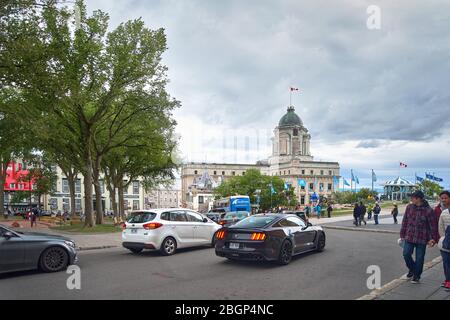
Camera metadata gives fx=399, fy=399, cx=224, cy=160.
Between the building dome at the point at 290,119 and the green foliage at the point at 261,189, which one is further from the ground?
the building dome at the point at 290,119

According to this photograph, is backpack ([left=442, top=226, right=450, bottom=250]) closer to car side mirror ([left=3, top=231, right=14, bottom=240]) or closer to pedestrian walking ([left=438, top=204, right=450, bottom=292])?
pedestrian walking ([left=438, top=204, right=450, bottom=292])

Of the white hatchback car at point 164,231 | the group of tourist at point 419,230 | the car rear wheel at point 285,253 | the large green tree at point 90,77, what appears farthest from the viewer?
the large green tree at point 90,77

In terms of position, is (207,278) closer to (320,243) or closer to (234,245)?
(234,245)

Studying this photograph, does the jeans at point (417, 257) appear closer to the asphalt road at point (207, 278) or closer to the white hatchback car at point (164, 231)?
the asphalt road at point (207, 278)

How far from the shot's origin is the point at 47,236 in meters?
10.2

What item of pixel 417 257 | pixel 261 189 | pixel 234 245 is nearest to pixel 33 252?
pixel 234 245

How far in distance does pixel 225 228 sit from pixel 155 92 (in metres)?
18.6

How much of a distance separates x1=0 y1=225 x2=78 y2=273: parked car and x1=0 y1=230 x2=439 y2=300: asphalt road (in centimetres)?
29

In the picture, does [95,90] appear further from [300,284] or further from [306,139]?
[306,139]

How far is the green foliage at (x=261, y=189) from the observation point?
81.8 m

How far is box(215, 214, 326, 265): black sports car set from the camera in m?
10.2

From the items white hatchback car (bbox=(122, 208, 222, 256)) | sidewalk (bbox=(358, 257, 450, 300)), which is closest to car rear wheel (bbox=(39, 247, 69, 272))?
white hatchback car (bbox=(122, 208, 222, 256))

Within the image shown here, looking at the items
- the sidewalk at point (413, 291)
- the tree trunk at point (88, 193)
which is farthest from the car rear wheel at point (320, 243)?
the tree trunk at point (88, 193)

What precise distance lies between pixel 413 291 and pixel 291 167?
13207 cm
